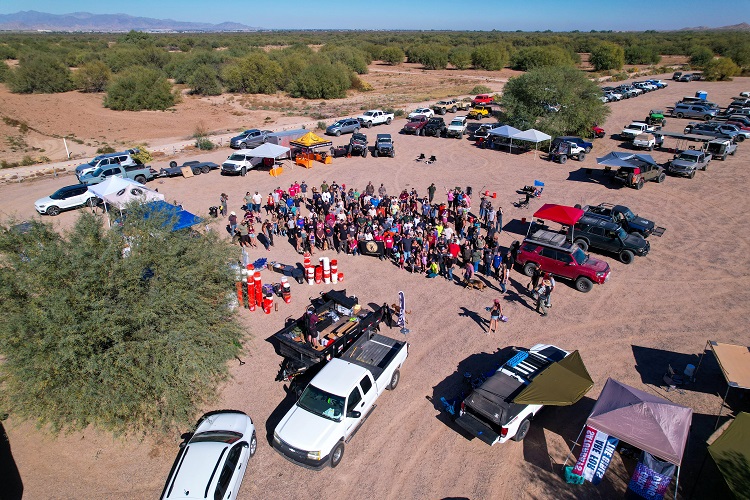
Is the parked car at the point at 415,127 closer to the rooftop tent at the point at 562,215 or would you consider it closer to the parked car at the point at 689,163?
the parked car at the point at 689,163

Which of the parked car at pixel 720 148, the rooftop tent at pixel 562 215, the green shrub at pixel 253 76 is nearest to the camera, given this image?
the rooftop tent at pixel 562 215

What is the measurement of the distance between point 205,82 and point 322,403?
2481 inches

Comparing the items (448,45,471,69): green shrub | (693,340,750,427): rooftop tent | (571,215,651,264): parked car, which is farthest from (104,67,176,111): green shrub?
(448,45,471,69): green shrub

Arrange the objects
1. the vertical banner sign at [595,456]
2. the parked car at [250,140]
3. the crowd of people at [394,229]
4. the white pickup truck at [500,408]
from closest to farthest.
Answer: the vertical banner sign at [595,456], the white pickup truck at [500,408], the crowd of people at [394,229], the parked car at [250,140]

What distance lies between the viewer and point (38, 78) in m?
58.9

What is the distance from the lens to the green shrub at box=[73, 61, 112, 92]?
203 ft

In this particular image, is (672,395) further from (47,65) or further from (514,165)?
(47,65)

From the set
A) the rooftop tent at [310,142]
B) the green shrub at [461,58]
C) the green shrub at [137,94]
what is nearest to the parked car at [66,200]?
the rooftop tent at [310,142]

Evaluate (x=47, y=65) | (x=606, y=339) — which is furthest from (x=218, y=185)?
(x=47, y=65)

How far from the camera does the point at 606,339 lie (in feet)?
42.5

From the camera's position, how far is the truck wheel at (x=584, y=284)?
1523 centimetres

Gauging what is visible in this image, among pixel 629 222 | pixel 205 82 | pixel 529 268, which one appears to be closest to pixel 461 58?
pixel 205 82

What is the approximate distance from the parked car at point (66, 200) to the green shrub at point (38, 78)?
162 ft

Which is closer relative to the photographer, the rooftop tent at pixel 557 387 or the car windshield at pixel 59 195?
the rooftop tent at pixel 557 387
